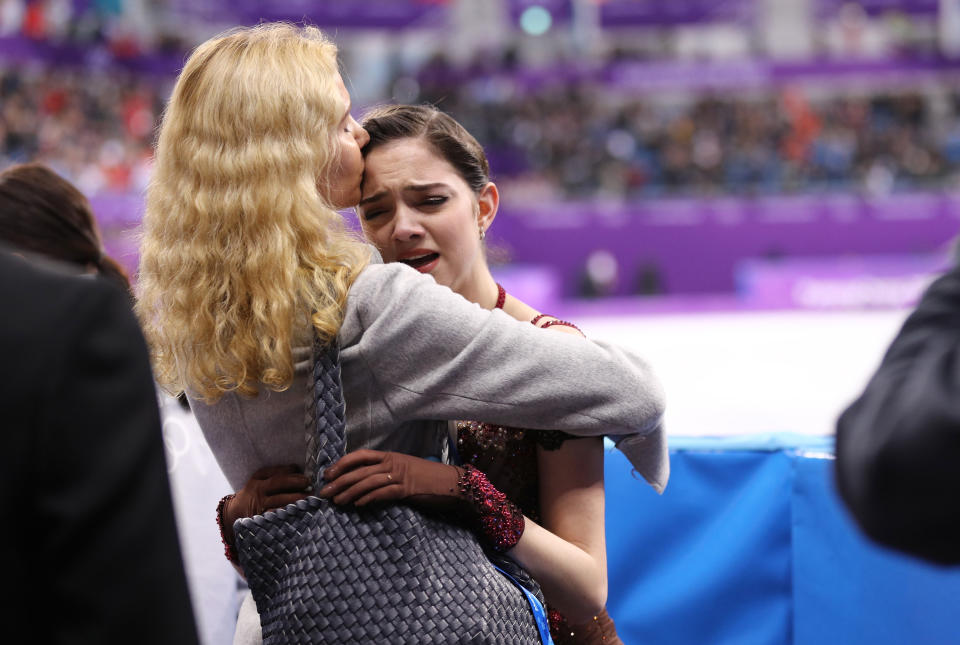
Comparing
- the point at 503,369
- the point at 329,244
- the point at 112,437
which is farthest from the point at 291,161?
the point at 112,437

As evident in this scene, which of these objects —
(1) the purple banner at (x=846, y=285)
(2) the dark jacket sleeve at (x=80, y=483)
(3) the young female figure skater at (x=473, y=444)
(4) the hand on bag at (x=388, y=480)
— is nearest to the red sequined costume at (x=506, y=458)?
(3) the young female figure skater at (x=473, y=444)

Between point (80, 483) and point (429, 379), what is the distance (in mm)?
619

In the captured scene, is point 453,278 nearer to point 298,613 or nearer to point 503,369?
point 503,369

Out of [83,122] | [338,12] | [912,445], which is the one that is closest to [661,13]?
[338,12]

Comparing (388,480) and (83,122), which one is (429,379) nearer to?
(388,480)

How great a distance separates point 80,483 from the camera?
0.63 metres

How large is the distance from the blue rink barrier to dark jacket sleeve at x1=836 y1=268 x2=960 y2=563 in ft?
4.09

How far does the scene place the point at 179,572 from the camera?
0.67 metres

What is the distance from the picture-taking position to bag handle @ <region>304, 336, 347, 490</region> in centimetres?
119

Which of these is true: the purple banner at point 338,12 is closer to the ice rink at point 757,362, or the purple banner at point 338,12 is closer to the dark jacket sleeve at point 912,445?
the ice rink at point 757,362

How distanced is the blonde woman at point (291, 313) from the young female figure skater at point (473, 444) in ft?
0.35

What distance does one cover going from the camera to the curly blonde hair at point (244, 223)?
1224 millimetres

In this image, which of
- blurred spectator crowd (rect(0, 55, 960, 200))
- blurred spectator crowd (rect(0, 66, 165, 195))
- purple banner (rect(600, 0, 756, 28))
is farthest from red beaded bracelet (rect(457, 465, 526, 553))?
purple banner (rect(600, 0, 756, 28))

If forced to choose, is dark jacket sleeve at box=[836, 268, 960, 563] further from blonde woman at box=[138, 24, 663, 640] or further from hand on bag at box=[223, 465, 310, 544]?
hand on bag at box=[223, 465, 310, 544]
